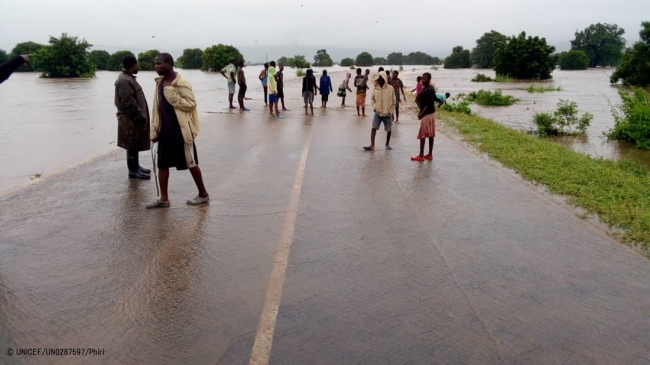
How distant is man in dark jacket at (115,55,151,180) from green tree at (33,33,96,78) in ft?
179

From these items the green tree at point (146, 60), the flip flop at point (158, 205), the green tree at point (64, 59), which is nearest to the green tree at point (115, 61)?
the green tree at point (146, 60)

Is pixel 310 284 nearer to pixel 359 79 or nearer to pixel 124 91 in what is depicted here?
pixel 124 91

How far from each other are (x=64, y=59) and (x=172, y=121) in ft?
188

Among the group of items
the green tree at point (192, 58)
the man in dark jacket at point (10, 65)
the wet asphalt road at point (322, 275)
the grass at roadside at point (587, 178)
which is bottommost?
the wet asphalt road at point (322, 275)

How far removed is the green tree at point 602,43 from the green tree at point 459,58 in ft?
100

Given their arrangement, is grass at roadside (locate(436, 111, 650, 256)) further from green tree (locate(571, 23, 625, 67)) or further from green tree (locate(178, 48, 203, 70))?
green tree (locate(571, 23, 625, 67))

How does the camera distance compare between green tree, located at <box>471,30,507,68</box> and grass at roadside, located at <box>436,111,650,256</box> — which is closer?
grass at roadside, located at <box>436,111,650,256</box>

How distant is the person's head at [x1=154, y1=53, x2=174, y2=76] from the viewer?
5.71 m

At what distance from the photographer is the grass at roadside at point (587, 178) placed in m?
5.79

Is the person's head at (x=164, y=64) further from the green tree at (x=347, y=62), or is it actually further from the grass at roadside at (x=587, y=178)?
the green tree at (x=347, y=62)

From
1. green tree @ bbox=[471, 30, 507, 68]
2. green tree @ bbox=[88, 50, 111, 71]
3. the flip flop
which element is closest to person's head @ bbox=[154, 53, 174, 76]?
the flip flop

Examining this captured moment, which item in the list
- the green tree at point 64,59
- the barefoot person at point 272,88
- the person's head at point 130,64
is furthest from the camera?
the green tree at point 64,59

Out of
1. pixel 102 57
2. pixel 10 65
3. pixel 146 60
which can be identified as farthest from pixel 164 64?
pixel 102 57

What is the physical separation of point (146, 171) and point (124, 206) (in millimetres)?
1706
